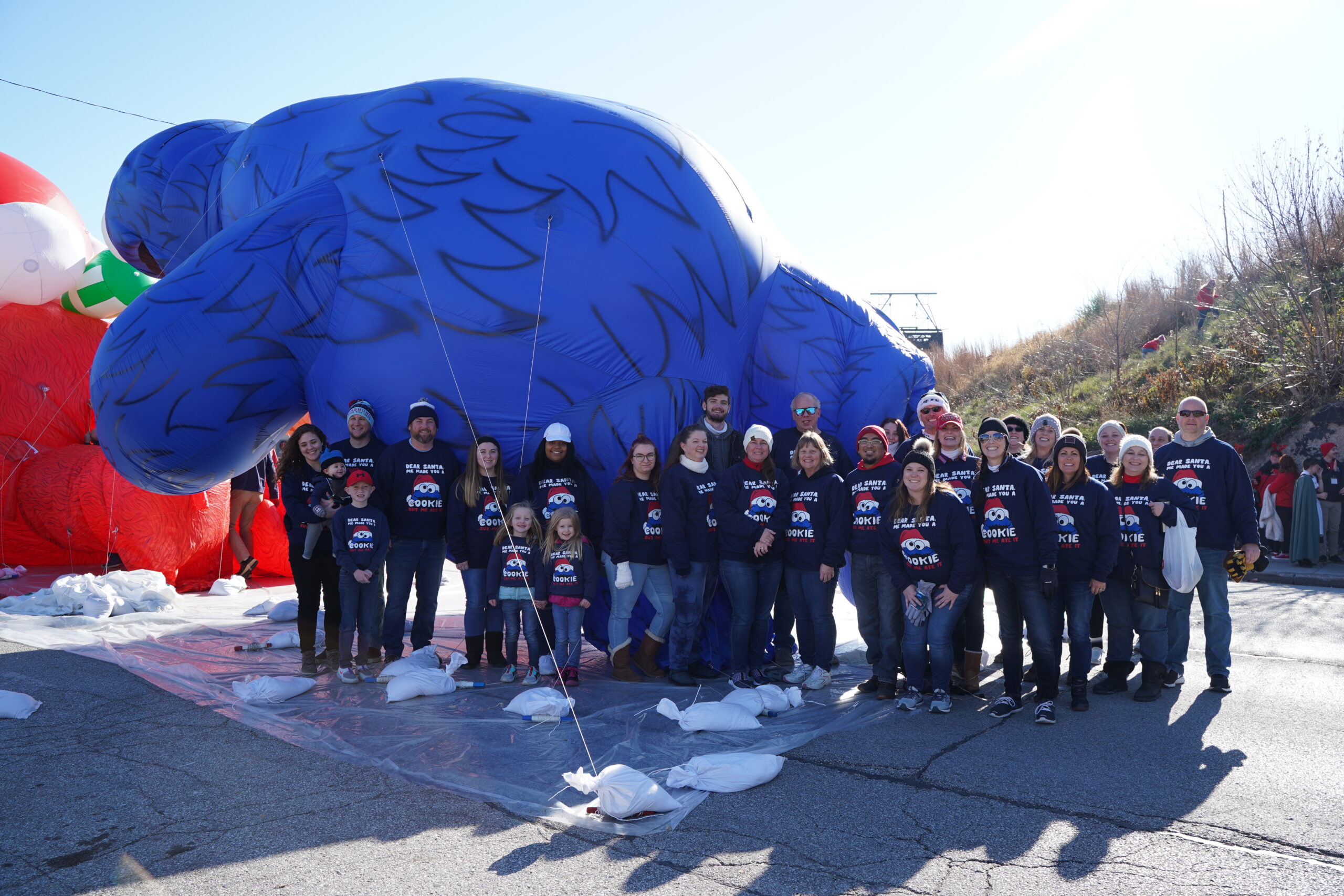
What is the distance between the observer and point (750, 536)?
5.29 m

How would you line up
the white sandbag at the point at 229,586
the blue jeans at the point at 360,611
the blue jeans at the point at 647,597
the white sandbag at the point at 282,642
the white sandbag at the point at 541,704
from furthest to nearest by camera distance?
1. the white sandbag at the point at 229,586
2. the white sandbag at the point at 282,642
3. the blue jeans at the point at 360,611
4. the blue jeans at the point at 647,597
5. the white sandbag at the point at 541,704

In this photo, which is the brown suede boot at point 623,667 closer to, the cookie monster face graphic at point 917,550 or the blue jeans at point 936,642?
the blue jeans at point 936,642

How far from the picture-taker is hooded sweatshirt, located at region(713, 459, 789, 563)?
5281 millimetres

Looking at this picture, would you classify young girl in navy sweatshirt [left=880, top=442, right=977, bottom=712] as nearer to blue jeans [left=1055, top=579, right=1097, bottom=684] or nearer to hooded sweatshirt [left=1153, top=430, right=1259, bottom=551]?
blue jeans [left=1055, top=579, right=1097, bottom=684]

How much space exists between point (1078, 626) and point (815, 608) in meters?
1.36

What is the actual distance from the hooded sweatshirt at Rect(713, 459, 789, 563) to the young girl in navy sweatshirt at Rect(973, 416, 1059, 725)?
1.07 metres

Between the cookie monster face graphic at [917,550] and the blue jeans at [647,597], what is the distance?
4.63ft

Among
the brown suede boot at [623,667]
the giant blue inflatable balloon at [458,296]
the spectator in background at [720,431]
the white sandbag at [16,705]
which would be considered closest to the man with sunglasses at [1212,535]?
the spectator in background at [720,431]

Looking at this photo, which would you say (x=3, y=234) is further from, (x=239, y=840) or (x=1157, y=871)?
(x=1157, y=871)

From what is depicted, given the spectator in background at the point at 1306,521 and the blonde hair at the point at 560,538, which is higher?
the blonde hair at the point at 560,538

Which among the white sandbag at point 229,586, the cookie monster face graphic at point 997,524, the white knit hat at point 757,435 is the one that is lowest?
the white sandbag at point 229,586

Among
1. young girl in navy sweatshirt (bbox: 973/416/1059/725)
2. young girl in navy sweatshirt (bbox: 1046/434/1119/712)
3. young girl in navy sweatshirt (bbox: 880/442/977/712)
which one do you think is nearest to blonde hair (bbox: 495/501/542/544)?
young girl in navy sweatshirt (bbox: 880/442/977/712)

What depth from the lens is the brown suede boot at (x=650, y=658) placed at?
5508 millimetres

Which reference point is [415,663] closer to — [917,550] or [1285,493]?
[917,550]
